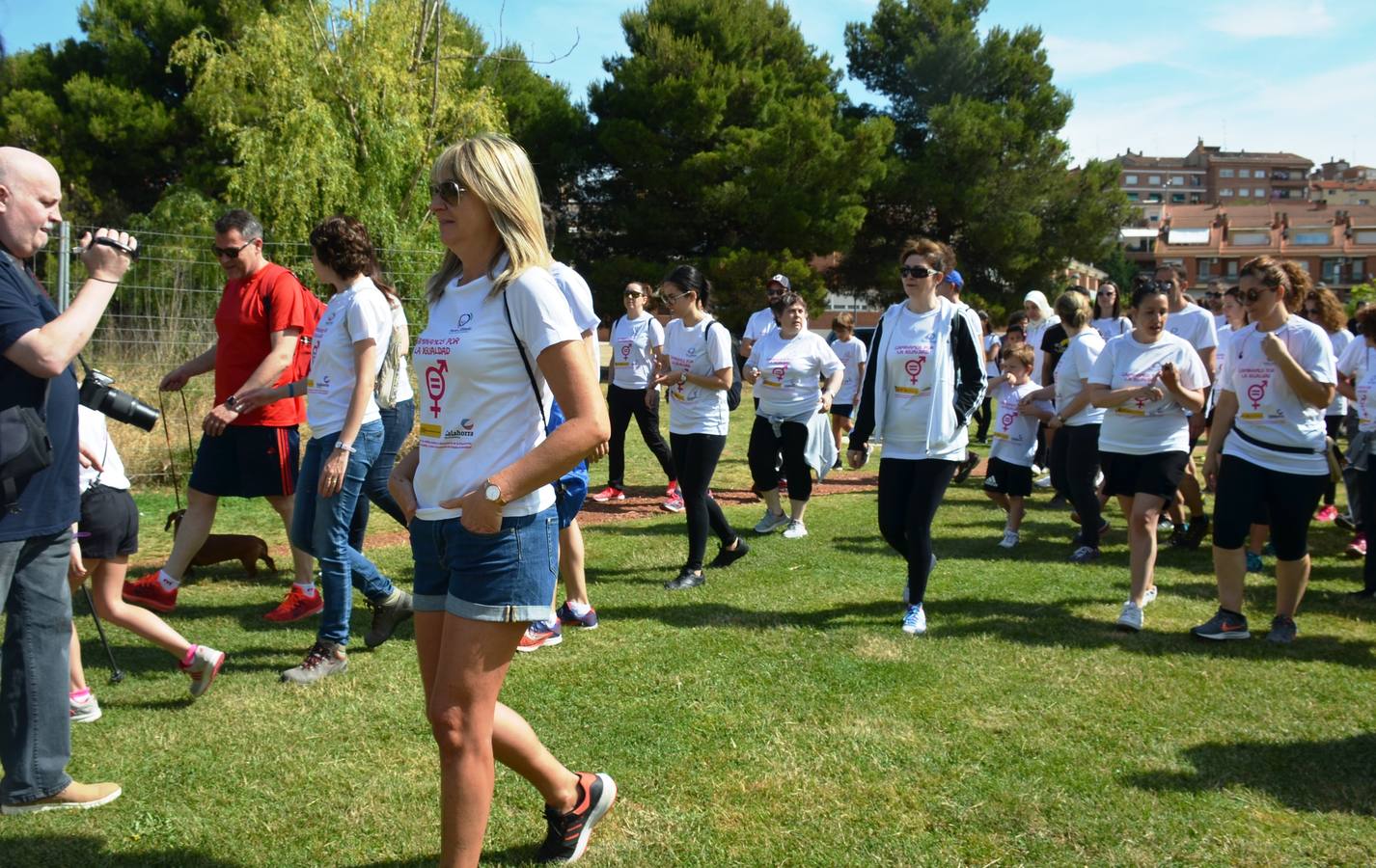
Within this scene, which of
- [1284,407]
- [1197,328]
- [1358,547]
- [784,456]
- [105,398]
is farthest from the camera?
[784,456]

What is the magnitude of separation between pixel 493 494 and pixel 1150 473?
488 cm

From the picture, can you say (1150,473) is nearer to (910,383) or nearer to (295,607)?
(910,383)

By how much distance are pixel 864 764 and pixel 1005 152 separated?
3705 centimetres

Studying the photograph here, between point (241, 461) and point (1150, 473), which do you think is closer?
point (241, 461)

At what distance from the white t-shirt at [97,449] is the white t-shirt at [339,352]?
87 centimetres

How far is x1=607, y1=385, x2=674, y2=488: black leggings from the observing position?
10.3 meters

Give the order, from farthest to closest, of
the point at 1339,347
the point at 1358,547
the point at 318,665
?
the point at 1339,347
the point at 1358,547
the point at 318,665

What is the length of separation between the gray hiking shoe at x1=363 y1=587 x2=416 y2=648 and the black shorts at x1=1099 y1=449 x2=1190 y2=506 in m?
4.22

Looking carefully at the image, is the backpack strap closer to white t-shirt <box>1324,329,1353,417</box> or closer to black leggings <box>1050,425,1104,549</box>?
black leggings <box>1050,425,1104,549</box>

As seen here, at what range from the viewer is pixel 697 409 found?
7.16m

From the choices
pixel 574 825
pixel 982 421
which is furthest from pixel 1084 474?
pixel 982 421

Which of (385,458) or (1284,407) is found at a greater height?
(1284,407)

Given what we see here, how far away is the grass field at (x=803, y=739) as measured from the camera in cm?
349

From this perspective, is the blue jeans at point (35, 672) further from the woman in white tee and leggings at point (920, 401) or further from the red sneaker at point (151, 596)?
the woman in white tee and leggings at point (920, 401)
